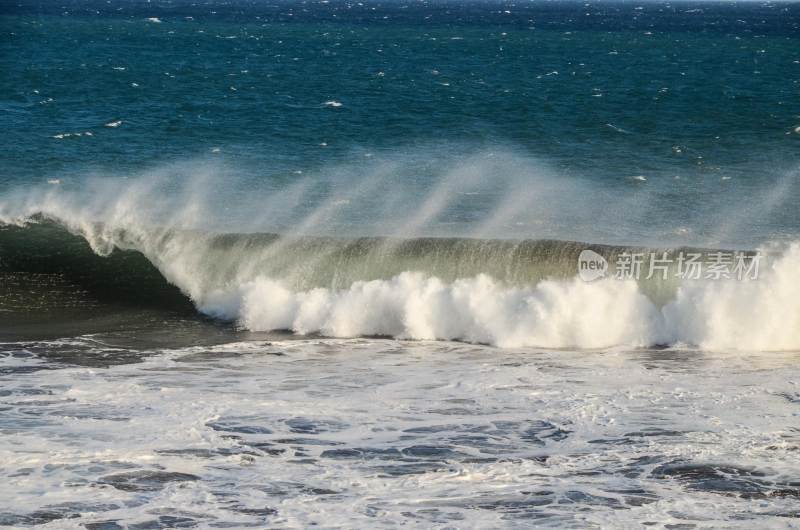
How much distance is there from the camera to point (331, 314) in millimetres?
18375

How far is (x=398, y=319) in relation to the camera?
59.7 feet

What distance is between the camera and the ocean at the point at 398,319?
1113cm

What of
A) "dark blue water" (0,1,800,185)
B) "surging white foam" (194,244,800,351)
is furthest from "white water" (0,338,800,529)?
"dark blue water" (0,1,800,185)

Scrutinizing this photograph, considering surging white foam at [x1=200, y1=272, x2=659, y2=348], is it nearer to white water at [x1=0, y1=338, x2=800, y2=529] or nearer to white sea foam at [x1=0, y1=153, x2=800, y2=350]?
white sea foam at [x1=0, y1=153, x2=800, y2=350]

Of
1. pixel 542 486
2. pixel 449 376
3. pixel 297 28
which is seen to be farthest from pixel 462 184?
pixel 297 28

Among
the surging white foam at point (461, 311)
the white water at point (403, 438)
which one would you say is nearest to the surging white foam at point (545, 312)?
the surging white foam at point (461, 311)

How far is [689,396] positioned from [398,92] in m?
35.1

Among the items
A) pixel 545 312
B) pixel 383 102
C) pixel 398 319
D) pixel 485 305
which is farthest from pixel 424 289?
pixel 383 102

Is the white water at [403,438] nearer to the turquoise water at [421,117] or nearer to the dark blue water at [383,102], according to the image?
the turquoise water at [421,117]

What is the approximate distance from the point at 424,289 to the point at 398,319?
875mm

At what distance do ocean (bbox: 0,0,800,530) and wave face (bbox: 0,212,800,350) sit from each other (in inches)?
2.0

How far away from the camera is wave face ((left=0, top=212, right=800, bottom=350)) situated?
1750 cm

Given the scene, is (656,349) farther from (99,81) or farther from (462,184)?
(99,81)

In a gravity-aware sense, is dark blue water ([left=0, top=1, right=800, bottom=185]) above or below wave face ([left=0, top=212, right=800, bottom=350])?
above
